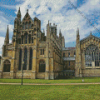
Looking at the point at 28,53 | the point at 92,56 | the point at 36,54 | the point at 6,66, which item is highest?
the point at 28,53

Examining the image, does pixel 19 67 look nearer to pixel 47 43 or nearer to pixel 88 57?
pixel 47 43

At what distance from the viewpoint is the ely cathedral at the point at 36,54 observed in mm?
41000

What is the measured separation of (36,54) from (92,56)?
69.0 feet

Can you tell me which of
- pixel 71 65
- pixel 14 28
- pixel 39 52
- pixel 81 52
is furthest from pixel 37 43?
pixel 71 65

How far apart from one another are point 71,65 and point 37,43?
25.9 meters

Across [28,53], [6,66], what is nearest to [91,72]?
[28,53]

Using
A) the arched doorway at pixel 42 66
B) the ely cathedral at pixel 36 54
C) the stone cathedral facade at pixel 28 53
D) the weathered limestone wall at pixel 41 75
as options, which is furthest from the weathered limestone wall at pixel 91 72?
the arched doorway at pixel 42 66

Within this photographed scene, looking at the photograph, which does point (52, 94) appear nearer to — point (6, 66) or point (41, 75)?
point (41, 75)

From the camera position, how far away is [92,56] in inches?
1781

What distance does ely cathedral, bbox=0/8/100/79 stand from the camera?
4100 centimetres

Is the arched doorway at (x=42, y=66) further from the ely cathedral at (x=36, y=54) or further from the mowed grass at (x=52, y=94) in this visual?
the mowed grass at (x=52, y=94)

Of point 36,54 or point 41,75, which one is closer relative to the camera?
point 41,75

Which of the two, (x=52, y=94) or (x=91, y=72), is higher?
(x=91, y=72)

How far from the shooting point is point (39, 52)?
4219cm
